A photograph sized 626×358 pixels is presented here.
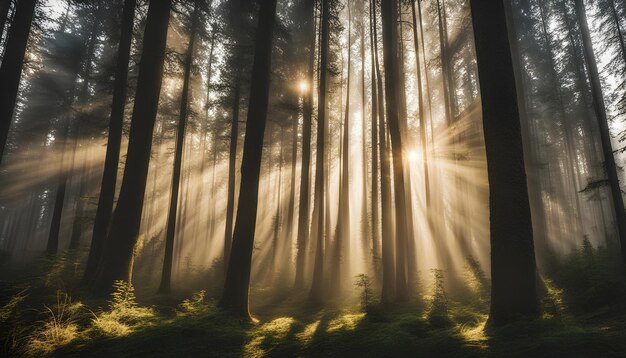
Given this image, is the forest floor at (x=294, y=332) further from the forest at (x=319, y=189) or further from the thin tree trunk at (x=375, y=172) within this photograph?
the thin tree trunk at (x=375, y=172)

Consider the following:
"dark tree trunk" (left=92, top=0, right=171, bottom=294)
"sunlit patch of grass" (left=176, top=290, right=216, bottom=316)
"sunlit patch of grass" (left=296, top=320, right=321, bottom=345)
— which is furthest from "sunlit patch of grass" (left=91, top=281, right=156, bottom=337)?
"sunlit patch of grass" (left=296, top=320, right=321, bottom=345)

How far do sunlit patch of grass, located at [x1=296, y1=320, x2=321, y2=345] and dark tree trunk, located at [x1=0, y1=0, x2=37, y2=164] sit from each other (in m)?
10.1

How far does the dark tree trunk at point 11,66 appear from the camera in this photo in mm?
9148

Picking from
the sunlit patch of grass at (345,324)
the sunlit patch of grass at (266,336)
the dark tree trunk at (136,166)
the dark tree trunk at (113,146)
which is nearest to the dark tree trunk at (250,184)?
the sunlit patch of grass at (266,336)

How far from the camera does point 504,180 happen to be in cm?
560

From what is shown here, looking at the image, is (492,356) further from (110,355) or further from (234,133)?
(234,133)

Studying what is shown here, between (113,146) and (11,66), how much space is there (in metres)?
3.44

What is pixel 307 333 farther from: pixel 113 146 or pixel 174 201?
pixel 113 146

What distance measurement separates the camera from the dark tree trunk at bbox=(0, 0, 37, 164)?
360 inches

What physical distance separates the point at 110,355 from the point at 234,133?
11.5 m

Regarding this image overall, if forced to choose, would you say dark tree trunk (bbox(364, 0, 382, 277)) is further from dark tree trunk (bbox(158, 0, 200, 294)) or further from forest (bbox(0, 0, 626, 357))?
dark tree trunk (bbox(158, 0, 200, 294))

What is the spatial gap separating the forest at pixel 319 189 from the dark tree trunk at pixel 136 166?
5 cm

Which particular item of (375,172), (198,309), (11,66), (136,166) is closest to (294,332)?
(198,309)

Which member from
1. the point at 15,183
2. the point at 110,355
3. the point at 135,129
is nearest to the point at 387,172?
the point at 135,129
